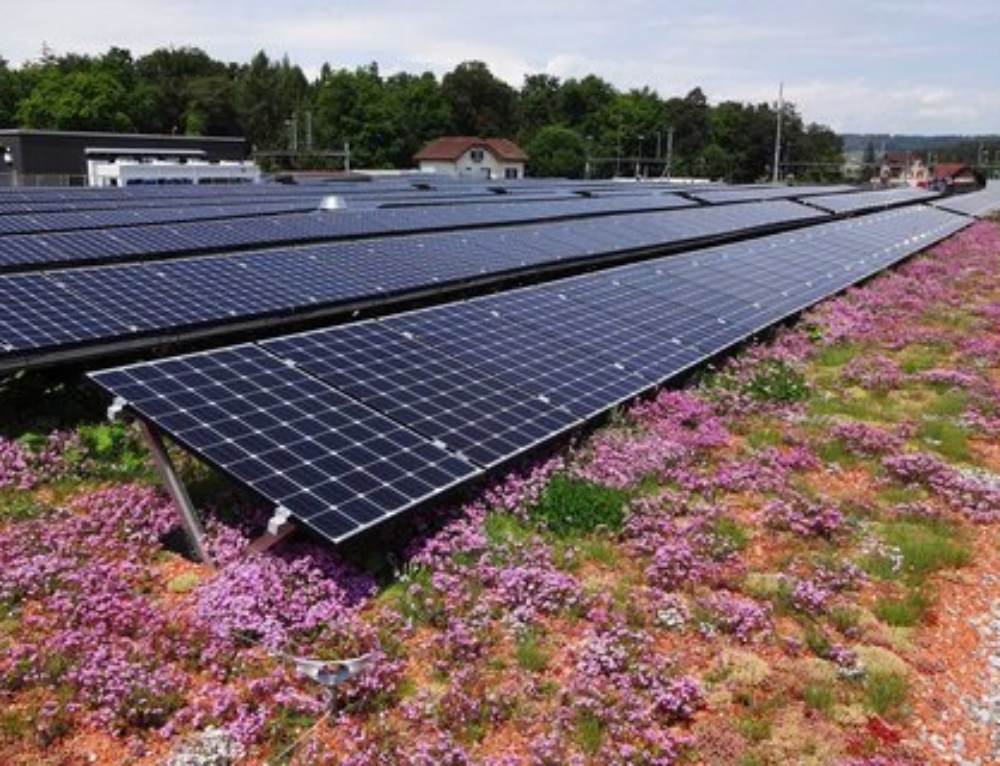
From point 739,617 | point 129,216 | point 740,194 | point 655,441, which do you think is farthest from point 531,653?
point 740,194

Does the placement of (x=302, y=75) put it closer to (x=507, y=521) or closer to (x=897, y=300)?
(x=897, y=300)

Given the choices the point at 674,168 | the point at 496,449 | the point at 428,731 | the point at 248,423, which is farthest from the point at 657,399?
the point at 674,168

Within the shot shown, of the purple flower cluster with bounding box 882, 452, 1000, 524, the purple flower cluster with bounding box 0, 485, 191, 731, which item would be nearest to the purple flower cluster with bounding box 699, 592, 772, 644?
the purple flower cluster with bounding box 882, 452, 1000, 524

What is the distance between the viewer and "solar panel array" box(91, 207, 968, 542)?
9.69 m

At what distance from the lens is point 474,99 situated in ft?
562

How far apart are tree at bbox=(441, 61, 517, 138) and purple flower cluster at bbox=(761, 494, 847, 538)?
163 metres

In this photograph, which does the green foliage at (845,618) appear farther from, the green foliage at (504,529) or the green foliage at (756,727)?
the green foliage at (504,529)

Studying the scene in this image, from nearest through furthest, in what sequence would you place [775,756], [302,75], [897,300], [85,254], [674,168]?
[775,756]
[85,254]
[897,300]
[674,168]
[302,75]

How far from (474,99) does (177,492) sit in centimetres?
17203

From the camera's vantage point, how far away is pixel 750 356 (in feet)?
63.6

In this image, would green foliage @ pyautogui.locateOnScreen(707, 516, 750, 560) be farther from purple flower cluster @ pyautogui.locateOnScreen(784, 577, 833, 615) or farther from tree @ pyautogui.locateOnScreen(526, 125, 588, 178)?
tree @ pyautogui.locateOnScreen(526, 125, 588, 178)

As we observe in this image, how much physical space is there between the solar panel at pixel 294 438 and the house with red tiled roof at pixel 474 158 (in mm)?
A: 126856

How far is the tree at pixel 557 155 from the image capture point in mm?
140875

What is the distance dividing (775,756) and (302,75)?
194 m
